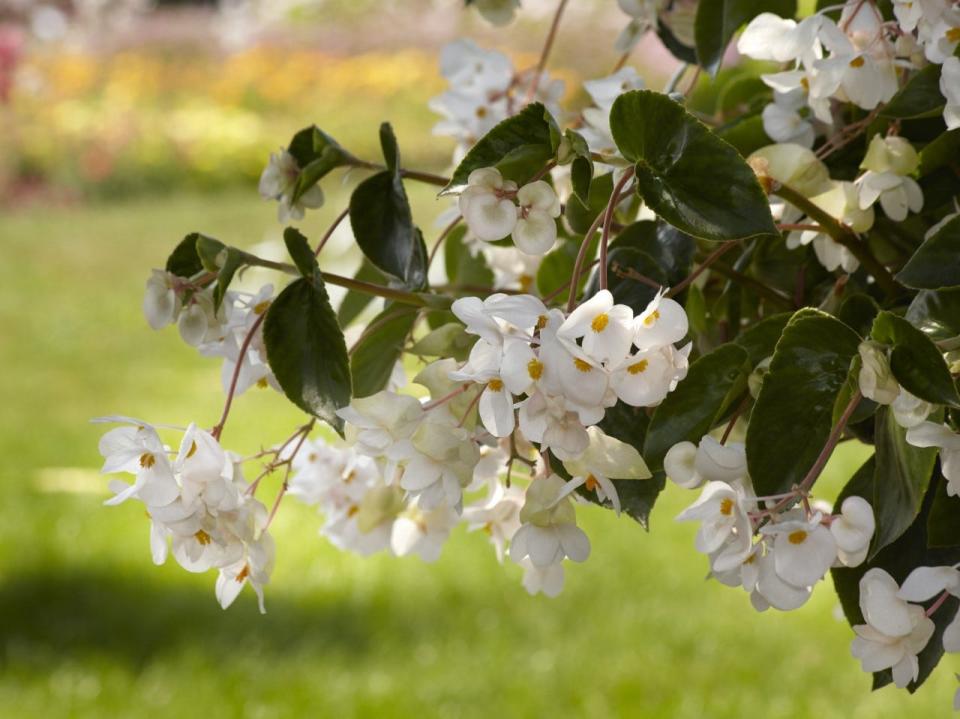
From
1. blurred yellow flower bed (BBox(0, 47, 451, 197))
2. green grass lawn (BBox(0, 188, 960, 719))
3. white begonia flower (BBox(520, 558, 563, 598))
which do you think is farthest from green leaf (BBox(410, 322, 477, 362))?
blurred yellow flower bed (BBox(0, 47, 451, 197))

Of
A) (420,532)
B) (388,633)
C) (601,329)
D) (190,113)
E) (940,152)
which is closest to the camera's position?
(601,329)

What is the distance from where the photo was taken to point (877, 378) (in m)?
0.35

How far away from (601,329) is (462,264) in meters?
0.27

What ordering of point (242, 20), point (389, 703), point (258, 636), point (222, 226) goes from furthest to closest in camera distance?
point (242, 20) < point (222, 226) < point (258, 636) < point (389, 703)

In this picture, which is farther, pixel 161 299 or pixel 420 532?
pixel 420 532

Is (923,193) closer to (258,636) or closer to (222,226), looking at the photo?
(258,636)

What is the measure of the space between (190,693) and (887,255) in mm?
1459

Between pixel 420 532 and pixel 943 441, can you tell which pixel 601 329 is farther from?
pixel 420 532

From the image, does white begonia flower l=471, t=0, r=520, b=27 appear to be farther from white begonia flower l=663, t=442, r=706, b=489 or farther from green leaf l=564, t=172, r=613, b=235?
white begonia flower l=663, t=442, r=706, b=489

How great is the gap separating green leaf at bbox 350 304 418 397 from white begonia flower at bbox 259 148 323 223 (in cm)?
5

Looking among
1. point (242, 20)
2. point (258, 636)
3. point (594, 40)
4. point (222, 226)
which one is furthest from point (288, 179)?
point (242, 20)

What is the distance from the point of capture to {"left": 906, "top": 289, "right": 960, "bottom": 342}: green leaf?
398mm

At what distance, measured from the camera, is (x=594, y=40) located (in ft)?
21.5

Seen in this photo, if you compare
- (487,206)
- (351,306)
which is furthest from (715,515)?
(351,306)
